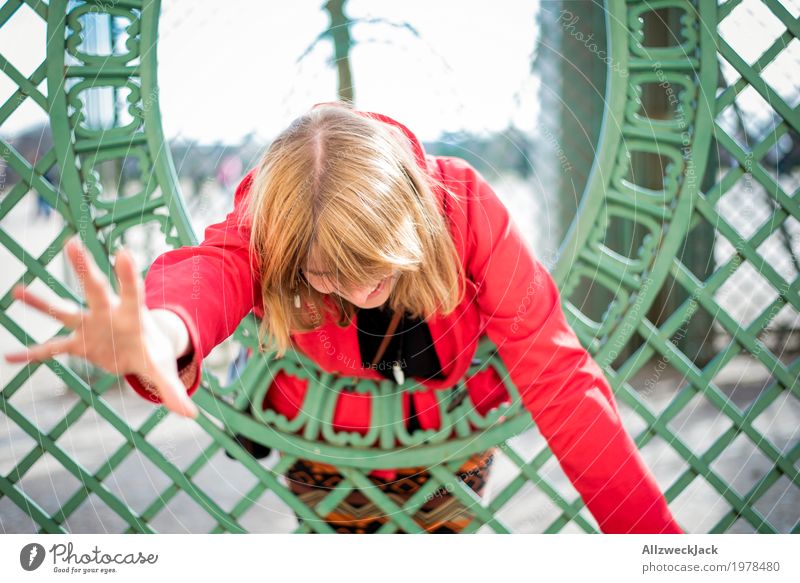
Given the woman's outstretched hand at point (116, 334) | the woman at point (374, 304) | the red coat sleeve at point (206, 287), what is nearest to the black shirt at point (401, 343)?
the woman at point (374, 304)

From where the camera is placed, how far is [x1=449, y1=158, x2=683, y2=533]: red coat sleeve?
580 mm

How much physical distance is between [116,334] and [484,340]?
0.36 metres

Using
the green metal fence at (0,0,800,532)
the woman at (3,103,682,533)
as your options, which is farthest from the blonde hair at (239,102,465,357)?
the green metal fence at (0,0,800,532)

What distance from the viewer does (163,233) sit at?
2.12 ft

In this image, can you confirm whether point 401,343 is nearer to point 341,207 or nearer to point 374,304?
point 374,304

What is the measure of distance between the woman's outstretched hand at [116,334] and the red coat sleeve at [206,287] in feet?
0.14

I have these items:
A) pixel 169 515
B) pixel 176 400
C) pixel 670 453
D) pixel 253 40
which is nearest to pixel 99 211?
pixel 253 40

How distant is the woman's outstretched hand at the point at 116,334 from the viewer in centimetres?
39

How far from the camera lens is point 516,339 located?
608 mm

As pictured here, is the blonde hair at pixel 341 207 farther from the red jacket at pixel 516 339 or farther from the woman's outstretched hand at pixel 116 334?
the woman's outstretched hand at pixel 116 334

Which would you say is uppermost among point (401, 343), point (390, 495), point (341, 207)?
point (341, 207)

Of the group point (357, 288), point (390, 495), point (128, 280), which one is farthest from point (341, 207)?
point (390, 495)
